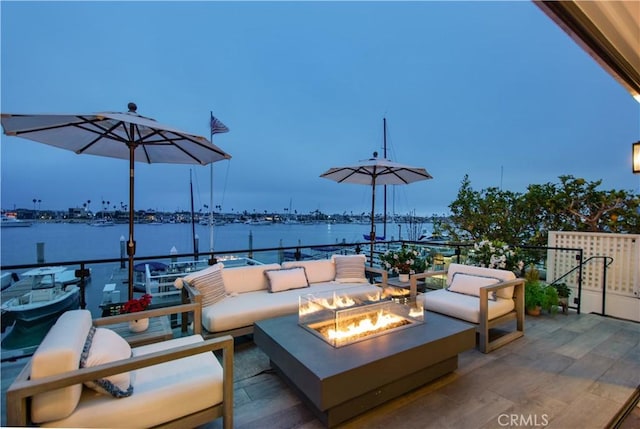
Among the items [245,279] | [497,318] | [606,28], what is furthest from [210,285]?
[606,28]

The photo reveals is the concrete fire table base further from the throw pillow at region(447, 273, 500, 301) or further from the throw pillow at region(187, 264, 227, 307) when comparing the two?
the throw pillow at region(447, 273, 500, 301)

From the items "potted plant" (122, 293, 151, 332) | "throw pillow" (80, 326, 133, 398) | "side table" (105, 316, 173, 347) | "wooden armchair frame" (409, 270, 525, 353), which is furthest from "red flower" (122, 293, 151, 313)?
"wooden armchair frame" (409, 270, 525, 353)

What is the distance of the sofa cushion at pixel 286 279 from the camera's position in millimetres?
3855

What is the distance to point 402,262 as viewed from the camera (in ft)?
15.7

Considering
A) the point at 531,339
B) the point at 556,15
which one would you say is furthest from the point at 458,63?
the point at 556,15

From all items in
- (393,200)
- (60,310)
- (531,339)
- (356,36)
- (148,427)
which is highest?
(356,36)

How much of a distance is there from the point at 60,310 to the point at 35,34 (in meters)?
6.74

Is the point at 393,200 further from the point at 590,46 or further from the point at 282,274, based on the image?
the point at 590,46

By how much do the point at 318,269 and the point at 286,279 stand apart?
0.72 metres

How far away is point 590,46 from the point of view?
160 centimetres

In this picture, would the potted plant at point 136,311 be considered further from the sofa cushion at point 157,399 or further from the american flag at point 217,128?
the american flag at point 217,128

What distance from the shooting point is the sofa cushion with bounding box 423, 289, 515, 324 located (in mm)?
3252

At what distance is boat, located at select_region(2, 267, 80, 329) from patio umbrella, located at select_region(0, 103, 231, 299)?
6158mm

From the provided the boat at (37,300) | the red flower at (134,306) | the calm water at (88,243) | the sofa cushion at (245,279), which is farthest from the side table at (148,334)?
the calm water at (88,243)
